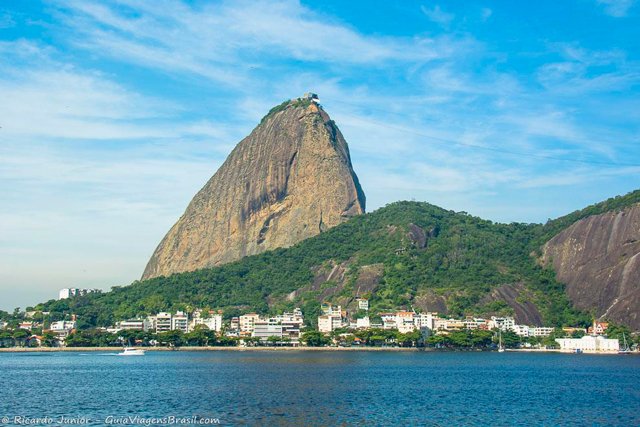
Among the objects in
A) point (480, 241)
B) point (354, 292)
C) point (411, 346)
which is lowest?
point (411, 346)

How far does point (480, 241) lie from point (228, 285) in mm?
64954

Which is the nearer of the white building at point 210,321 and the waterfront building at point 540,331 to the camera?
the waterfront building at point 540,331

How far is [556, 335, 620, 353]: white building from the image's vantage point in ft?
408

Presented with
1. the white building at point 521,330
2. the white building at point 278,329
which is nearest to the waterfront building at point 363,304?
the white building at point 278,329

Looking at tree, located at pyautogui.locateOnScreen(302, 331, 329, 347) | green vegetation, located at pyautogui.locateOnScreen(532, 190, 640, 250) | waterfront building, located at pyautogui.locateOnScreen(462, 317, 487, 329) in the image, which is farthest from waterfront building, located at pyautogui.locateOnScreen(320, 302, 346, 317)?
green vegetation, located at pyautogui.locateOnScreen(532, 190, 640, 250)

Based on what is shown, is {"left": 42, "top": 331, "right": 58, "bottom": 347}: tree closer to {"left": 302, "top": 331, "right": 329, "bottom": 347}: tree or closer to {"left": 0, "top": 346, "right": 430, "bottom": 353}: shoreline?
{"left": 0, "top": 346, "right": 430, "bottom": 353}: shoreline

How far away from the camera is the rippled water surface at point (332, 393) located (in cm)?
4394

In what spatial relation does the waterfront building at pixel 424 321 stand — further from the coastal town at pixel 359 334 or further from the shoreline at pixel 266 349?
the shoreline at pixel 266 349

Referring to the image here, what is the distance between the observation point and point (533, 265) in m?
163

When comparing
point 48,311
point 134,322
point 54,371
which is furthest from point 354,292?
point 54,371

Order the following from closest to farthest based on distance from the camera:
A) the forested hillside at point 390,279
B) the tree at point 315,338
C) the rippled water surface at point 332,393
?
1. the rippled water surface at point 332,393
2. the tree at point 315,338
3. the forested hillside at point 390,279

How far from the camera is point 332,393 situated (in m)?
55.1

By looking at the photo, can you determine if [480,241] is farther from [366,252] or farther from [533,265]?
[366,252]

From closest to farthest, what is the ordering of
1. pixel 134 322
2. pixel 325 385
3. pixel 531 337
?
pixel 325 385 → pixel 531 337 → pixel 134 322
